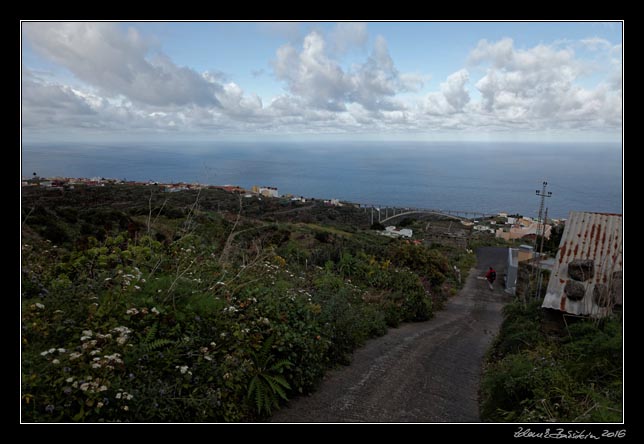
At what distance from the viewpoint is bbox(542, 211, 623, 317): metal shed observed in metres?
6.22

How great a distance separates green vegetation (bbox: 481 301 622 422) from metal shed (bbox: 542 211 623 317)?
579 mm

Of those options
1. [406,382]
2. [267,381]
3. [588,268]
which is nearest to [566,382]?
[406,382]

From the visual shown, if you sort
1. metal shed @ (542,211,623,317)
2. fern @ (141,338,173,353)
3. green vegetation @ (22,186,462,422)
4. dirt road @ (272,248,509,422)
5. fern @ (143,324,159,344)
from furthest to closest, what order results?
1. metal shed @ (542,211,623,317)
2. dirt road @ (272,248,509,422)
3. fern @ (143,324,159,344)
4. fern @ (141,338,173,353)
5. green vegetation @ (22,186,462,422)

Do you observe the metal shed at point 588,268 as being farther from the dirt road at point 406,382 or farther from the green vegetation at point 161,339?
the green vegetation at point 161,339

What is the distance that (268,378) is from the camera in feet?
13.3

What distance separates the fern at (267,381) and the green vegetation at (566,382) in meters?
2.25

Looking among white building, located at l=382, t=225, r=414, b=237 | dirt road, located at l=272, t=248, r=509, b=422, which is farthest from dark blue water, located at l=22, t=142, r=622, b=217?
dirt road, located at l=272, t=248, r=509, b=422

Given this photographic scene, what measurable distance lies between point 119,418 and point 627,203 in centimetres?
448

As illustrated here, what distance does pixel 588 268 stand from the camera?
6824mm

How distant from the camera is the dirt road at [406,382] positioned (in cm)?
423

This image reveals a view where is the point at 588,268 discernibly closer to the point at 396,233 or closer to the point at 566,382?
the point at 566,382

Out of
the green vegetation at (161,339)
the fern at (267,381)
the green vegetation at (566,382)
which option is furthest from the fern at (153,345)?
the green vegetation at (566,382)

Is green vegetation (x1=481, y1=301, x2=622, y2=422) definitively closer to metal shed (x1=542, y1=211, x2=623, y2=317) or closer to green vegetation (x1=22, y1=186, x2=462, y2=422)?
metal shed (x1=542, y1=211, x2=623, y2=317)

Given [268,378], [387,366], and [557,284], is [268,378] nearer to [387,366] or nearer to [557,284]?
[387,366]
